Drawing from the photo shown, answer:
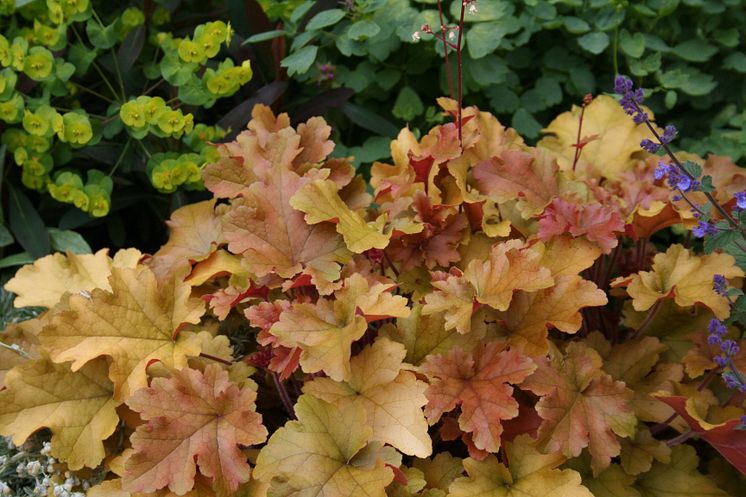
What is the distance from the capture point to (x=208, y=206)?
1.75 m

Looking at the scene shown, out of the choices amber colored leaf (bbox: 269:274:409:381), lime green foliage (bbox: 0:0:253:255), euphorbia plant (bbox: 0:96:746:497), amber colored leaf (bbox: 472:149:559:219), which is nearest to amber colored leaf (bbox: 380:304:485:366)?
euphorbia plant (bbox: 0:96:746:497)

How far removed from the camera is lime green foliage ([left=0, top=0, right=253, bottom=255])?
1977 millimetres

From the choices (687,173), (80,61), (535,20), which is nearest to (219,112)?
(80,61)

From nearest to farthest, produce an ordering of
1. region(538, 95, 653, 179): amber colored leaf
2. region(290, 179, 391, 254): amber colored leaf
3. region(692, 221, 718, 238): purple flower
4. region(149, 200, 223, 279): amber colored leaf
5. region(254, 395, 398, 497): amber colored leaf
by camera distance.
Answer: region(254, 395, 398, 497): amber colored leaf < region(692, 221, 718, 238): purple flower < region(290, 179, 391, 254): amber colored leaf < region(149, 200, 223, 279): amber colored leaf < region(538, 95, 653, 179): amber colored leaf

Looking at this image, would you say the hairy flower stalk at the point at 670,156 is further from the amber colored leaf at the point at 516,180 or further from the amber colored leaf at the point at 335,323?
the amber colored leaf at the point at 335,323

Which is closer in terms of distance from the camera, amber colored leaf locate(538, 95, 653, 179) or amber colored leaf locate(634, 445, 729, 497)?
amber colored leaf locate(634, 445, 729, 497)

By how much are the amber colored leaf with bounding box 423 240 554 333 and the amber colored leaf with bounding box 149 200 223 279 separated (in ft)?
1.79

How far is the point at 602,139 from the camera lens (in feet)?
6.44

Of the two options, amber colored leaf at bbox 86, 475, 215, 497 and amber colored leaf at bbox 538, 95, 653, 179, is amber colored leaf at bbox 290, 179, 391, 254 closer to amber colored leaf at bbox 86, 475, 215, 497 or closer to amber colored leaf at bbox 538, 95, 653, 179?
amber colored leaf at bbox 86, 475, 215, 497

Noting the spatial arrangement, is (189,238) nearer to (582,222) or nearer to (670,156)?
(582,222)

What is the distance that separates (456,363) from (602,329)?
1.86 ft

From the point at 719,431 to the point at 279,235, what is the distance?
2.78ft

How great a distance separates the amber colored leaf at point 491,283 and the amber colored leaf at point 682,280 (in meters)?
0.23

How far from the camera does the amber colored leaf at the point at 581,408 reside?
134 centimetres
